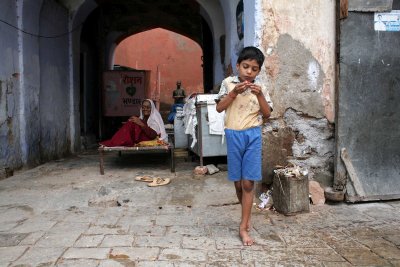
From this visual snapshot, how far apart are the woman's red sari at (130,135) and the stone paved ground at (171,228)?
0.96 meters

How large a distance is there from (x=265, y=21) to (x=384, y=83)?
4.84ft

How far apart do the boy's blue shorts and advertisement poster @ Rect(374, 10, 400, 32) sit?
6.97 ft

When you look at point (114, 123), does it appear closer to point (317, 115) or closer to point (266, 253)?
point (317, 115)

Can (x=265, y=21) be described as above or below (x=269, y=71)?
above

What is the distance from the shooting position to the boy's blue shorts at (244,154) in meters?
3.00

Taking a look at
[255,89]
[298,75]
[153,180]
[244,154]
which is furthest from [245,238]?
[153,180]

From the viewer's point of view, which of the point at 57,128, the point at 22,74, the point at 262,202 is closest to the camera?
the point at 262,202

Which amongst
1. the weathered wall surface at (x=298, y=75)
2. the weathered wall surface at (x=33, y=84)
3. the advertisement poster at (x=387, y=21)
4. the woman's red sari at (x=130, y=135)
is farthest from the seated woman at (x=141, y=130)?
the advertisement poster at (x=387, y=21)

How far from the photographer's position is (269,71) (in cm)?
410

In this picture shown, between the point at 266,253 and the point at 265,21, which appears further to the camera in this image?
the point at 265,21

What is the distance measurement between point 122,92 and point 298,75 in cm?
833

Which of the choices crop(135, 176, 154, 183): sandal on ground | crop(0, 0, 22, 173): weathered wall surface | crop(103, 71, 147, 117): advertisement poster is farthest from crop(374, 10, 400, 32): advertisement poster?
crop(103, 71, 147, 117): advertisement poster

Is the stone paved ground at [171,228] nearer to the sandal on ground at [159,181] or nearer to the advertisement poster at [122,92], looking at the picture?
the sandal on ground at [159,181]

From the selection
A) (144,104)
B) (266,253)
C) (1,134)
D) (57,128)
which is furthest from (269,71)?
(57,128)
